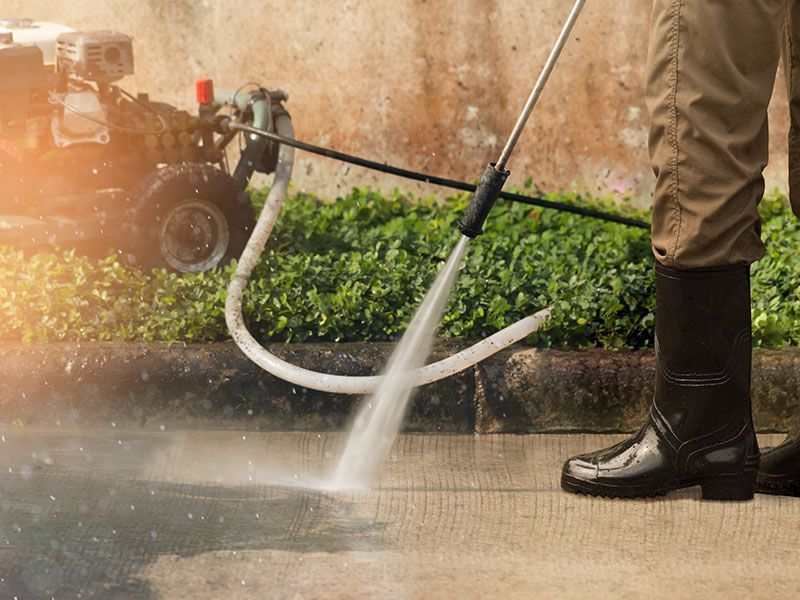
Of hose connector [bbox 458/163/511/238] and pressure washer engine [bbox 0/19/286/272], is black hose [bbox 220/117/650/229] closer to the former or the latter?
pressure washer engine [bbox 0/19/286/272]

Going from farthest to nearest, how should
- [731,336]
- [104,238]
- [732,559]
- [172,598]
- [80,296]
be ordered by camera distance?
1. [104,238]
2. [80,296]
3. [731,336]
4. [732,559]
5. [172,598]

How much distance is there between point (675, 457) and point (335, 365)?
3.73 feet

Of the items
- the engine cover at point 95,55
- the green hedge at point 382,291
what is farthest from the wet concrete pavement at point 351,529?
the engine cover at point 95,55

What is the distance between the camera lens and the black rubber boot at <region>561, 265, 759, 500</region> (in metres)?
3.17

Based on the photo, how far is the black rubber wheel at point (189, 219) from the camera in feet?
15.4

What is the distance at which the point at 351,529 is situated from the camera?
10.1 feet

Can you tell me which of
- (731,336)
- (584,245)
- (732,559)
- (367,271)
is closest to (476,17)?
(584,245)

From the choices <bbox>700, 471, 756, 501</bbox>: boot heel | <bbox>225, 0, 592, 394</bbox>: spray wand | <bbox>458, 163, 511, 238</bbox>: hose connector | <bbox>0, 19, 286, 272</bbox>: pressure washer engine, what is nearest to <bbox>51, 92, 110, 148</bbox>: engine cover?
<bbox>0, 19, 286, 272</bbox>: pressure washer engine

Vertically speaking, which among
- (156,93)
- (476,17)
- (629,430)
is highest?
(476,17)

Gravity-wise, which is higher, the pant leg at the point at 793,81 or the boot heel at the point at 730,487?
the pant leg at the point at 793,81

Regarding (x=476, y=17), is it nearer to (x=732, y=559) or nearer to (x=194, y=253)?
(x=194, y=253)

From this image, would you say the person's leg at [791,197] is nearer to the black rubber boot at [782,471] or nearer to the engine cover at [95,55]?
the black rubber boot at [782,471]

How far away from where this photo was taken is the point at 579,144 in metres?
5.75

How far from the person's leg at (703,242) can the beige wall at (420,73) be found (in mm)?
2588
